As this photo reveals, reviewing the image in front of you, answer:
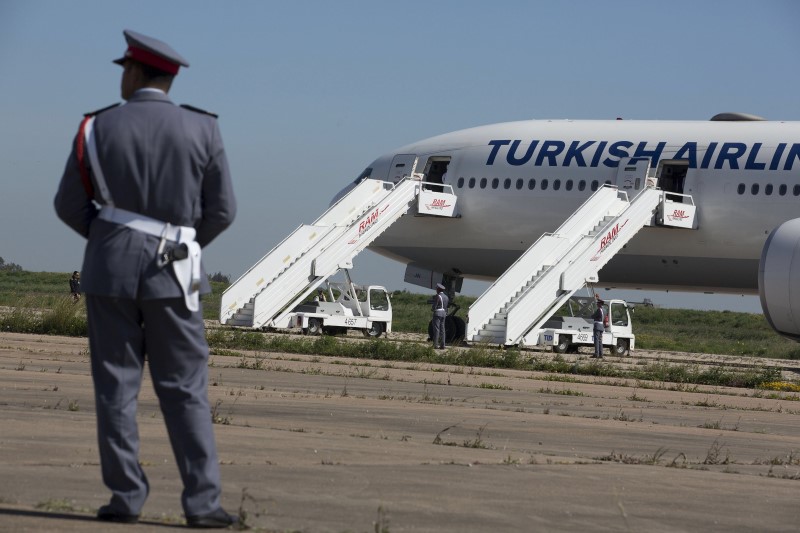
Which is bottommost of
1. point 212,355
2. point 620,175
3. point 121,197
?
point 212,355

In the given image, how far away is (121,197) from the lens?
240 inches

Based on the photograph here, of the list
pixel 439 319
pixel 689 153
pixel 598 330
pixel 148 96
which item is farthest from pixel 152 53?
pixel 689 153

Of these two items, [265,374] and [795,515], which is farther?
[265,374]

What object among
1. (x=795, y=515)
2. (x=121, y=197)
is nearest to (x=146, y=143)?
(x=121, y=197)

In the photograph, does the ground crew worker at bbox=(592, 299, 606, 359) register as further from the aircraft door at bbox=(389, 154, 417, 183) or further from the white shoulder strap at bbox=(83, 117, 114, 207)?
the white shoulder strap at bbox=(83, 117, 114, 207)

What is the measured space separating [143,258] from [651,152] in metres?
28.7

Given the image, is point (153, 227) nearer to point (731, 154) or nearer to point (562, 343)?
point (562, 343)

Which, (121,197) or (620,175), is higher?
(620,175)

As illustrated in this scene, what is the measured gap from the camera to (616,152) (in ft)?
113

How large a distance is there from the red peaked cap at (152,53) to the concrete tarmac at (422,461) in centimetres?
197

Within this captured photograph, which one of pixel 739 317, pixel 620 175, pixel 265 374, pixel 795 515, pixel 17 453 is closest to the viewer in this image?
pixel 795 515

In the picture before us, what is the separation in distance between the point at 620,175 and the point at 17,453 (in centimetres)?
2780

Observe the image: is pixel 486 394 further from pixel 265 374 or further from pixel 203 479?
pixel 203 479

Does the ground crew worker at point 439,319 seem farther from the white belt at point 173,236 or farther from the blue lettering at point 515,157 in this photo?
the white belt at point 173,236
